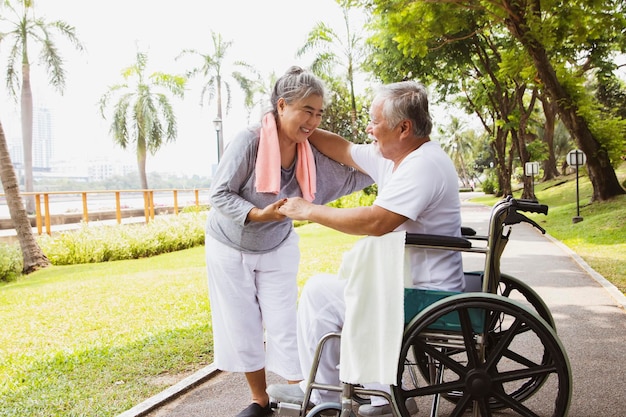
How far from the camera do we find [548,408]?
3.06m

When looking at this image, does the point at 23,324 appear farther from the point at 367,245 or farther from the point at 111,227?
the point at 111,227

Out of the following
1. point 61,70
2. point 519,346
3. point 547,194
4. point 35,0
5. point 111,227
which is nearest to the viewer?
point 519,346

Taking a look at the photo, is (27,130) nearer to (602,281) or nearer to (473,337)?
(602,281)

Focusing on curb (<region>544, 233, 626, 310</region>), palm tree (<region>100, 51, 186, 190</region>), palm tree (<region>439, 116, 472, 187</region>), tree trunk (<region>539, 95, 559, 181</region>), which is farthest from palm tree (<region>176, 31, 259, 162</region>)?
palm tree (<region>439, 116, 472, 187</region>)

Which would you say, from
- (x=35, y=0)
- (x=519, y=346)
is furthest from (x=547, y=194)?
(x=519, y=346)

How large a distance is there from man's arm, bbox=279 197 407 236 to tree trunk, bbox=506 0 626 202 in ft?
29.2

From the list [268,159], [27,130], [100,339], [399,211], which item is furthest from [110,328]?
[27,130]

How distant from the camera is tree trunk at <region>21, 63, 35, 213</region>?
91.4ft

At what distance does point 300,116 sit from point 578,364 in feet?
8.33

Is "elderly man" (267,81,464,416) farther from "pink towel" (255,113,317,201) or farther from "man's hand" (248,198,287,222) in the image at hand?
"pink towel" (255,113,317,201)

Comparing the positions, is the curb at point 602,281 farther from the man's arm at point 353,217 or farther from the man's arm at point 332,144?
the man's arm at point 353,217

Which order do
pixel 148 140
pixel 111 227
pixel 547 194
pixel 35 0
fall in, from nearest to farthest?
pixel 111 227 < pixel 35 0 < pixel 547 194 < pixel 148 140

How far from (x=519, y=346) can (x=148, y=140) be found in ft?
99.9

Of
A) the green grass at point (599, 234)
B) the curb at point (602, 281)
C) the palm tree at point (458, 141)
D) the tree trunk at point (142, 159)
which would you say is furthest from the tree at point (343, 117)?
the palm tree at point (458, 141)
